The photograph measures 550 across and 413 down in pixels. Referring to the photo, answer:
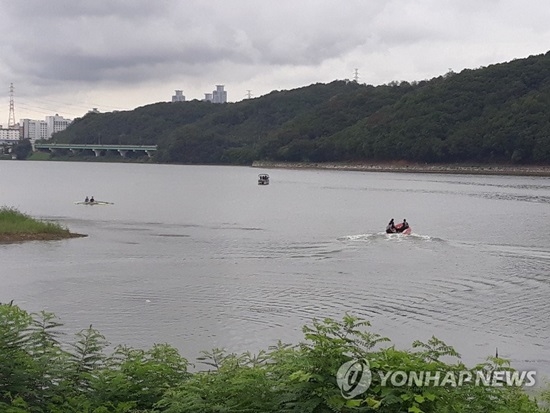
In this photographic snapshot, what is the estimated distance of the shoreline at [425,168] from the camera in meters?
145

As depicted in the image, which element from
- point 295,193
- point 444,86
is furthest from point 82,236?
point 444,86

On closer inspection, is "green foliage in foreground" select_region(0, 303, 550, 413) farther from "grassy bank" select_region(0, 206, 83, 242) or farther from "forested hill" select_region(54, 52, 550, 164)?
"forested hill" select_region(54, 52, 550, 164)

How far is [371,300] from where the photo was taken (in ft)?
85.4

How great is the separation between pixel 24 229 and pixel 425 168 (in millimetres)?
133657

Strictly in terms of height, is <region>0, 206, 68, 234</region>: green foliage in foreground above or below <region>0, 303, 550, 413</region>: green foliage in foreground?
below

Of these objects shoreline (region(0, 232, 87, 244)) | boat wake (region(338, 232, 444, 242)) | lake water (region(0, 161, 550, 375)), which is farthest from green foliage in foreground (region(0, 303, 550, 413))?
boat wake (region(338, 232, 444, 242))

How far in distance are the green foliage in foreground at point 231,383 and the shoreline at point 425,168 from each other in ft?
460

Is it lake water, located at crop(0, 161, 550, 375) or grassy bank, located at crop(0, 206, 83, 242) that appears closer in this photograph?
lake water, located at crop(0, 161, 550, 375)

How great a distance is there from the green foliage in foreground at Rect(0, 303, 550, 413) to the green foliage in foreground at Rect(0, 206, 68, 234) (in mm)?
31933

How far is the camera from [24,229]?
41.4m

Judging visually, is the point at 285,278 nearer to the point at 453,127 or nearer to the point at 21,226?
the point at 21,226

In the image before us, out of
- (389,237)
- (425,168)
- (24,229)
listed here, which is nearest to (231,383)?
(24,229)

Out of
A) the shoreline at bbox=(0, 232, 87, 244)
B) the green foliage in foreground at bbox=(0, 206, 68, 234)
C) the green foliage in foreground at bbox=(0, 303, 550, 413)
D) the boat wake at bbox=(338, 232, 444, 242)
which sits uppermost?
the green foliage in foreground at bbox=(0, 303, 550, 413)

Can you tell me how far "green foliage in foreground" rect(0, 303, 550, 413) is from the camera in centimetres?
776
